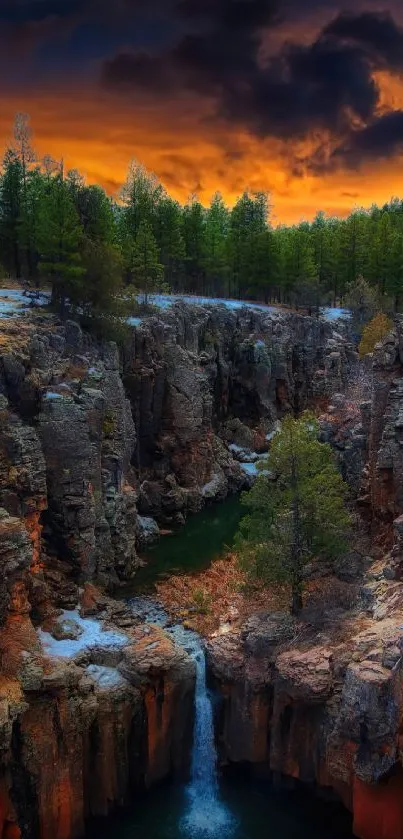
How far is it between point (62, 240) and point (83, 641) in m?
24.6

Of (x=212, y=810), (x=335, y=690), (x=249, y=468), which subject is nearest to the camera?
(x=335, y=690)

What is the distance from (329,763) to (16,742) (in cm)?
937

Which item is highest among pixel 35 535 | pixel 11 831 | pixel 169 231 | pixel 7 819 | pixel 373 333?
pixel 169 231

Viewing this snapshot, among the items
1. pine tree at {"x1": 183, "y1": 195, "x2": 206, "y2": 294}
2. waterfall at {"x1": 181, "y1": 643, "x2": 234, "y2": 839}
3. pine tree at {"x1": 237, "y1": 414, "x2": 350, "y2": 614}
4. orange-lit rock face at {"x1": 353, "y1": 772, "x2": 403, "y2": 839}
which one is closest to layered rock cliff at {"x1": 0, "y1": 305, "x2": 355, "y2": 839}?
waterfall at {"x1": 181, "y1": 643, "x2": 234, "y2": 839}

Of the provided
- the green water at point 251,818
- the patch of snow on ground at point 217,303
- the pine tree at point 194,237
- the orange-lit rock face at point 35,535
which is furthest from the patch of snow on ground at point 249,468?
the green water at point 251,818

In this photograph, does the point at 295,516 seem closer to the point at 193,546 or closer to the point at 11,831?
the point at 11,831

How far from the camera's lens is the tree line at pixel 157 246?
131 feet

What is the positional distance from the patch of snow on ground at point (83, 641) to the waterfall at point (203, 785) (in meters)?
3.04

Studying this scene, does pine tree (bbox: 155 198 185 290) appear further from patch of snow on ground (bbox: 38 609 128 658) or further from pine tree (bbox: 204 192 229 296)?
patch of snow on ground (bbox: 38 609 128 658)

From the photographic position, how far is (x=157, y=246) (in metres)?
65.4

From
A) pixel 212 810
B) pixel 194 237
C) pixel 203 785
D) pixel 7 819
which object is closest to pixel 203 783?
pixel 203 785

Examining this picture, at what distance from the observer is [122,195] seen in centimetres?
6819

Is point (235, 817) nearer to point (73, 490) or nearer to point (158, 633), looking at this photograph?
point (158, 633)

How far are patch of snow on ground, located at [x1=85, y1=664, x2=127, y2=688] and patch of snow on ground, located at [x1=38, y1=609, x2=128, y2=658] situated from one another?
0.92m
